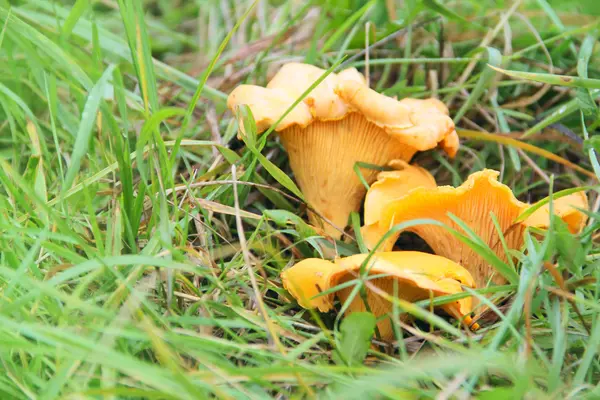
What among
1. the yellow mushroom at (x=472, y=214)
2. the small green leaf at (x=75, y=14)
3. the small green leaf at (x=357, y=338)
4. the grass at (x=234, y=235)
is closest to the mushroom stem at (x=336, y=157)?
the grass at (x=234, y=235)

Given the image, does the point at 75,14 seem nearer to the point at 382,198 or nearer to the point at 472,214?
the point at 382,198

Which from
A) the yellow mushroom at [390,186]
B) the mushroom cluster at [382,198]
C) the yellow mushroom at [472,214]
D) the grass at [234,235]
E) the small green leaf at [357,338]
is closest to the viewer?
the grass at [234,235]

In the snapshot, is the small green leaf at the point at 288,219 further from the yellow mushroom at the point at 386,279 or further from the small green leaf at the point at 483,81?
the small green leaf at the point at 483,81

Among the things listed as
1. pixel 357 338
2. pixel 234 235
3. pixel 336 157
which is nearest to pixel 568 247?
pixel 357 338

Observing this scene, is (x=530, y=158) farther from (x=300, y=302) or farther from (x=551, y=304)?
(x=300, y=302)

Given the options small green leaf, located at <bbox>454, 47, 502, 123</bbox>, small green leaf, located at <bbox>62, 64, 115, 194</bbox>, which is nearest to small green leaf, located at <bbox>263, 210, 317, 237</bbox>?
small green leaf, located at <bbox>62, 64, 115, 194</bbox>

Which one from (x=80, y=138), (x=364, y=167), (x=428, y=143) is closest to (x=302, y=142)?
(x=364, y=167)
